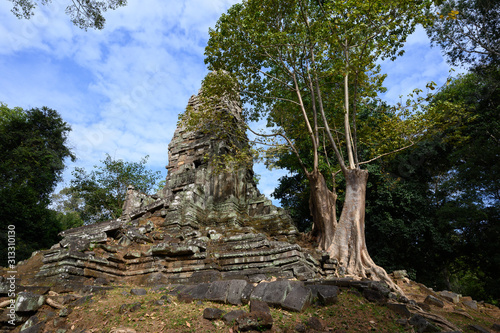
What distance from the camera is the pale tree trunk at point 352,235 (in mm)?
7207

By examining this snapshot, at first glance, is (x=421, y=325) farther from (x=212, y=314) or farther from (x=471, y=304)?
(x=471, y=304)

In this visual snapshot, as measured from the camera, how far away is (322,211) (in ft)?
30.7

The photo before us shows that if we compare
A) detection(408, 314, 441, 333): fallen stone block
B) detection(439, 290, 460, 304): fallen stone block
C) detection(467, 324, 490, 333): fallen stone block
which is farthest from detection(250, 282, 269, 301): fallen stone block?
detection(439, 290, 460, 304): fallen stone block

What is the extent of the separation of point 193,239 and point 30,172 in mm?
17755

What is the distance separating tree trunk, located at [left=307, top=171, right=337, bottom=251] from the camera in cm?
911

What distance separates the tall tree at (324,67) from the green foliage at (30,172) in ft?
40.0

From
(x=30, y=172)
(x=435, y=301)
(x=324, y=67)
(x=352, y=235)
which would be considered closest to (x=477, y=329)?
(x=435, y=301)

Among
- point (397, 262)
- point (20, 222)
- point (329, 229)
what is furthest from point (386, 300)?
point (20, 222)

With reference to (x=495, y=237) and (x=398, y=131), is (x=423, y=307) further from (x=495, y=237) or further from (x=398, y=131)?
(x=495, y=237)

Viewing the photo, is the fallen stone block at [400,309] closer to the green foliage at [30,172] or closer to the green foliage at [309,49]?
the green foliage at [309,49]

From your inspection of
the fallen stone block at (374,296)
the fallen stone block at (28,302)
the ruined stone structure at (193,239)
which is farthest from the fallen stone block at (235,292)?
the fallen stone block at (28,302)

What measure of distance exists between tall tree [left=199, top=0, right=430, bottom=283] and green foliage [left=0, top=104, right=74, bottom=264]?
12.2 m

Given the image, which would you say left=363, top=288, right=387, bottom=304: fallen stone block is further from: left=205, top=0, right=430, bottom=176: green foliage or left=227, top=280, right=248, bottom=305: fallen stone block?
left=205, top=0, right=430, bottom=176: green foliage

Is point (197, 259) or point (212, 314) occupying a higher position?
point (197, 259)
